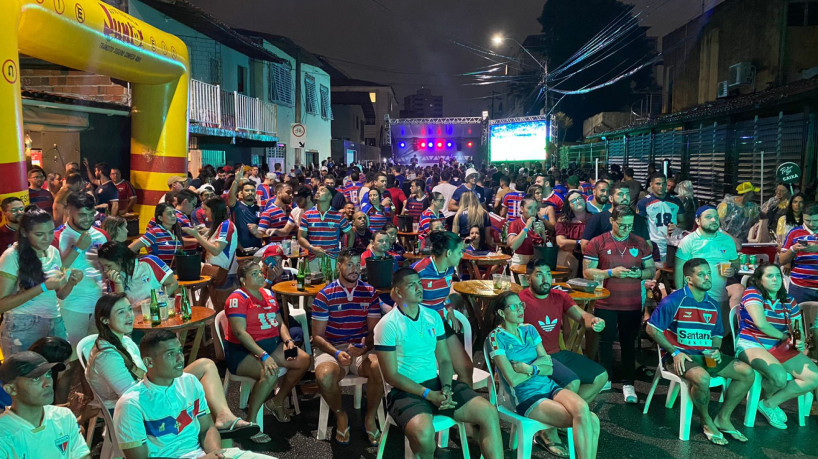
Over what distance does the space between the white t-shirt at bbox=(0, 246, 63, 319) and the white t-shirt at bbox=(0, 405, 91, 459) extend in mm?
1501

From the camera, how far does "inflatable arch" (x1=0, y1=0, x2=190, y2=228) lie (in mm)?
6465

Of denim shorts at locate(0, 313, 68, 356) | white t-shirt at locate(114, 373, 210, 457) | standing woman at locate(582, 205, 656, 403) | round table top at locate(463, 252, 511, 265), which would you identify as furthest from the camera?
round table top at locate(463, 252, 511, 265)

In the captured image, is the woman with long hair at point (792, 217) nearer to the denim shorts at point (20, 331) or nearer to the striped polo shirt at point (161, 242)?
the striped polo shirt at point (161, 242)

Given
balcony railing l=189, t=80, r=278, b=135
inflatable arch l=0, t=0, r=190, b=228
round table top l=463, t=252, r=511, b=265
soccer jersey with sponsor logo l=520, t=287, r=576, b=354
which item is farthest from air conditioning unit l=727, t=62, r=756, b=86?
soccer jersey with sponsor logo l=520, t=287, r=576, b=354

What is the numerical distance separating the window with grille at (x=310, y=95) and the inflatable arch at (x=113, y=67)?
701 inches

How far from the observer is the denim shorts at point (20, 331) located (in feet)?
14.8

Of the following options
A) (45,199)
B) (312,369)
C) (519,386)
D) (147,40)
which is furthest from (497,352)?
(147,40)

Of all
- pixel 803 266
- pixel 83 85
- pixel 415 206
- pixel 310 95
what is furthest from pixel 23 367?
pixel 310 95

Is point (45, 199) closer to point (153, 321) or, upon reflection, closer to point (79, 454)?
point (153, 321)

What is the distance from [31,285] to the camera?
4391 mm

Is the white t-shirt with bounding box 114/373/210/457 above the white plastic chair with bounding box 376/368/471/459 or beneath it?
above

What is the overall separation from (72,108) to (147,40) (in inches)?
136

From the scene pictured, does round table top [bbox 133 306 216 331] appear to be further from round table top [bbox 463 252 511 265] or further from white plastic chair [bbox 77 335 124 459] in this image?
round table top [bbox 463 252 511 265]

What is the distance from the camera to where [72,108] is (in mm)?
12688
